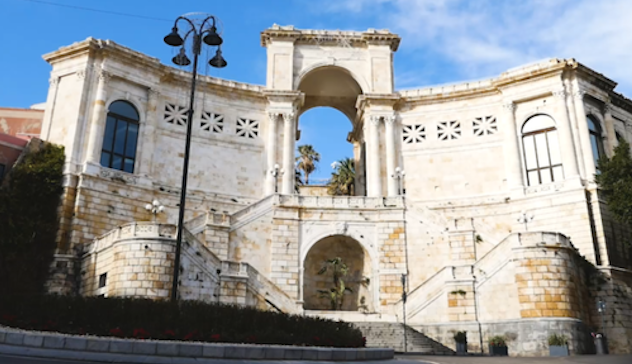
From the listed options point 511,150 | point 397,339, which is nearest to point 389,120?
point 511,150

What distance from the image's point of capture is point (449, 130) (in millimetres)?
38656

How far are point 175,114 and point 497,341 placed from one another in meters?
23.0

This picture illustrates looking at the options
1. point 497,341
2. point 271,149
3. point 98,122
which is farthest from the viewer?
point 271,149

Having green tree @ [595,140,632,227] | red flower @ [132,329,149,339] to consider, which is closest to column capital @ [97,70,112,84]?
red flower @ [132,329,149,339]

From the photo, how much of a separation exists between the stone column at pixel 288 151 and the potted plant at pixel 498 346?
1601cm

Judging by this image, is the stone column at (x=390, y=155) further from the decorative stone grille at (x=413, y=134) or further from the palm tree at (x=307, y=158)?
the palm tree at (x=307, y=158)

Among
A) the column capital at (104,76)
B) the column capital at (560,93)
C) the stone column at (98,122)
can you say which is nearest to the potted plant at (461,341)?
the column capital at (560,93)

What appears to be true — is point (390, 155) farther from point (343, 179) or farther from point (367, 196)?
point (343, 179)

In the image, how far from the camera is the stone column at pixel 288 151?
1453 inches

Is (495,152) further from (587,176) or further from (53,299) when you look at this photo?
(53,299)

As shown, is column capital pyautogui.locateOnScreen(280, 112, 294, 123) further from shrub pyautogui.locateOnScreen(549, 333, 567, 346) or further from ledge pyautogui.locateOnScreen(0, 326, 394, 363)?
ledge pyautogui.locateOnScreen(0, 326, 394, 363)

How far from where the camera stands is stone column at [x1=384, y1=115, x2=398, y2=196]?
37.0 metres

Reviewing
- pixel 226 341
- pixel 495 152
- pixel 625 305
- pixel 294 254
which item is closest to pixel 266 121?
pixel 294 254

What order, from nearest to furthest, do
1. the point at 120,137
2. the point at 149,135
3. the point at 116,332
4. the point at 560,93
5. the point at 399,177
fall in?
1. the point at 116,332
2. the point at 120,137
3. the point at 149,135
4. the point at 560,93
5. the point at 399,177
